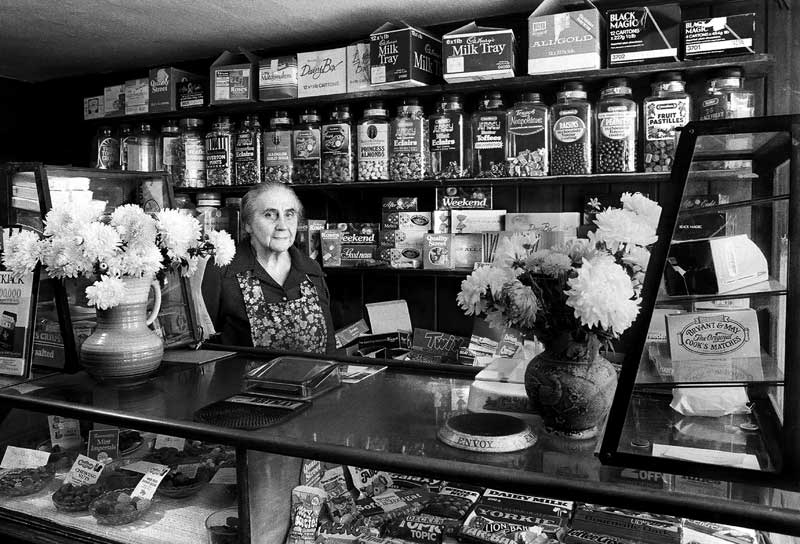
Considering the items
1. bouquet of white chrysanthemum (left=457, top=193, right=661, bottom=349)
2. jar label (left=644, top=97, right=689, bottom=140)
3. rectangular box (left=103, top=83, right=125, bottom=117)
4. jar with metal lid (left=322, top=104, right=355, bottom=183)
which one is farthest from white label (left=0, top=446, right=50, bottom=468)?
rectangular box (left=103, top=83, right=125, bottom=117)

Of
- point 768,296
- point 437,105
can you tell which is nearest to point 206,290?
point 437,105

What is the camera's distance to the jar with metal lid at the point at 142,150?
12.9 ft

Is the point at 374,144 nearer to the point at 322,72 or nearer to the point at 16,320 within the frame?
the point at 322,72

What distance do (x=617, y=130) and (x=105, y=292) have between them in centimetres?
214

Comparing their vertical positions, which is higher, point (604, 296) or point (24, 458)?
point (604, 296)

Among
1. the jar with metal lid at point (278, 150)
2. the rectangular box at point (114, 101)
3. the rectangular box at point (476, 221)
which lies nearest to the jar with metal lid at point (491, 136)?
the rectangular box at point (476, 221)

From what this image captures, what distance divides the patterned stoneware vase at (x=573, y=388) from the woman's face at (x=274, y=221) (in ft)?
7.19

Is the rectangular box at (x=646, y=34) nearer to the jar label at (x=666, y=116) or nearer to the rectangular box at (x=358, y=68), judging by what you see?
the jar label at (x=666, y=116)

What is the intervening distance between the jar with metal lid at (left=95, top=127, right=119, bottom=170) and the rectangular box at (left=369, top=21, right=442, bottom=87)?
177 centimetres

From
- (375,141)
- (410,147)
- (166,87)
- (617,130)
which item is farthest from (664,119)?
(166,87)

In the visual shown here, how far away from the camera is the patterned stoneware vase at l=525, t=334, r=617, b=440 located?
119cm

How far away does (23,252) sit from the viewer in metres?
1.68

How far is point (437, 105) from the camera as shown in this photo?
3271mm

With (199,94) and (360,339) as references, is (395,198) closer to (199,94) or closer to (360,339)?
(360,339)
